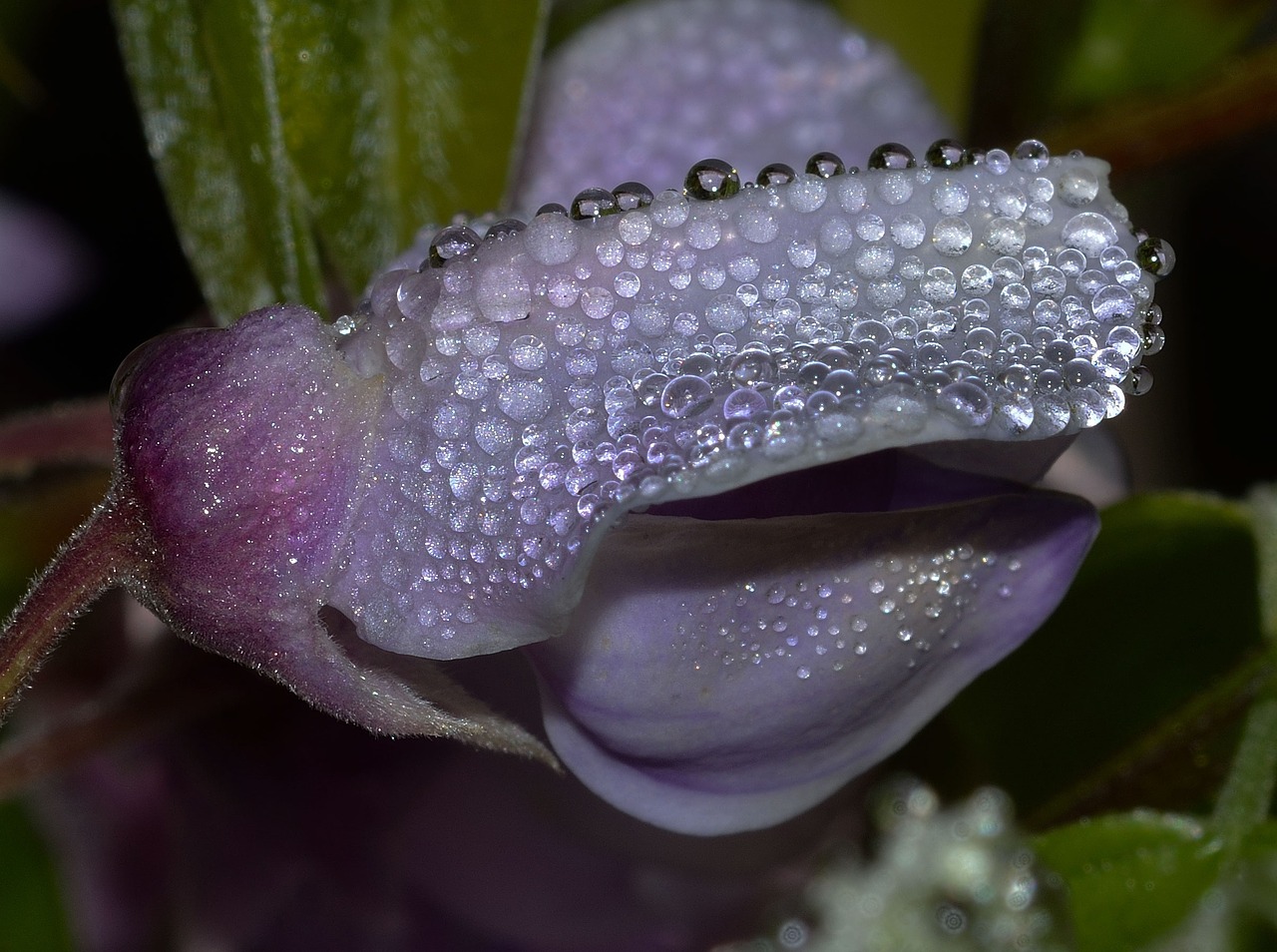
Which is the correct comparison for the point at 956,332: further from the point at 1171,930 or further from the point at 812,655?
the point at 1171,930

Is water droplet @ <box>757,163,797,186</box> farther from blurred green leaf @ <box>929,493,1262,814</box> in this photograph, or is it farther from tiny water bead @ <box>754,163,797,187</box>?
blurred green leaf @ <box>929,493,1262,814</box>

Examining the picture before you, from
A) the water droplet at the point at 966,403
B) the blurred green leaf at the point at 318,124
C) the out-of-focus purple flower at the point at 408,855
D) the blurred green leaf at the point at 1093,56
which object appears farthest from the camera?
the blurred green leaf at the point at 1093,56

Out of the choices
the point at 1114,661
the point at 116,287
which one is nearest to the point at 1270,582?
the point at 1114,661

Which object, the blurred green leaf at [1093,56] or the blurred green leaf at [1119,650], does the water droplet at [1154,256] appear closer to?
the blurred green leaf at [1119,650]

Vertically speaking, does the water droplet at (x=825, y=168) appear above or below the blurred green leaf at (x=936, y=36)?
above

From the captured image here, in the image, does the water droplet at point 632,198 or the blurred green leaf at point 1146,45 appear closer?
the water droplet at point 632,198

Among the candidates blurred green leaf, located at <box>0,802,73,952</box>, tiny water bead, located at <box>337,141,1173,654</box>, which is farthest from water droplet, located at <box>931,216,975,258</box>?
blurred green leaf, located at <box>0,802,73,952</box>

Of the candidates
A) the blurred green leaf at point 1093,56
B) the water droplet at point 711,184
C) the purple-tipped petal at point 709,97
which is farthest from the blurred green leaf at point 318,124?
the blurred green leaf at point 1093,56
